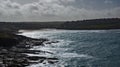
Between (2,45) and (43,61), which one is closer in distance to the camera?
(43,61)

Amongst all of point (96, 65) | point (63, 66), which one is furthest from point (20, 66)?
point (96, 65)

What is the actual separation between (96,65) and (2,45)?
44786mm

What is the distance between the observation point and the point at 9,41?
10625 cm

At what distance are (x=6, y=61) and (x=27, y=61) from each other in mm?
6166

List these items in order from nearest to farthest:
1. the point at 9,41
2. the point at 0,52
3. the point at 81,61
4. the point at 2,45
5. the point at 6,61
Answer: the point at 6,61, the point at 81,61, the point at 0,52, the point at 2,45, the point at 9,41

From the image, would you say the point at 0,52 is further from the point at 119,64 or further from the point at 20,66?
the point at 119,64

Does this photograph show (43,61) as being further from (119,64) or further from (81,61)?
(119,64)

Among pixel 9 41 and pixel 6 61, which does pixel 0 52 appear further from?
pixel 9 41

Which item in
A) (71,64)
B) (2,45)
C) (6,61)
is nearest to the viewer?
(6,61)

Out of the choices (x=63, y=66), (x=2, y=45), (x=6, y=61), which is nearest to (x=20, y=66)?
(x=6, y=61)

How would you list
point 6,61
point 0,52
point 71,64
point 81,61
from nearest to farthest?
1. point 6,61
2. point 71,64
3. point 81,61
4. point 0,52

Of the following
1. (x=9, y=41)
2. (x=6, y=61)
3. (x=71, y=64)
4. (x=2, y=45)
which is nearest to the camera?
(x=6, y=61)

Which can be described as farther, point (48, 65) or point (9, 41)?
point (9, 41)

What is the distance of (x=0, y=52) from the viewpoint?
83000mm
